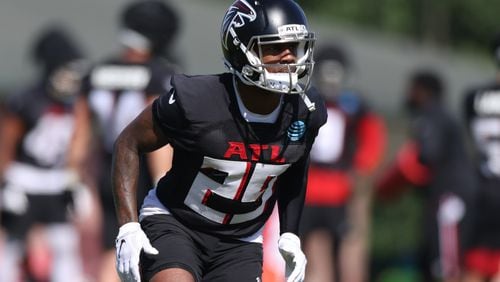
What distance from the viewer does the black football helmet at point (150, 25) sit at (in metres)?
9.45

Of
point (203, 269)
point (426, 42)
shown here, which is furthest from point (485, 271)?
point (426, 42)

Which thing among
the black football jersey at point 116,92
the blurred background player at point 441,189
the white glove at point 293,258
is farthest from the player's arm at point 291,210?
the blurred background player at point 441,189

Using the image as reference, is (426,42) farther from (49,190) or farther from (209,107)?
(209,107)

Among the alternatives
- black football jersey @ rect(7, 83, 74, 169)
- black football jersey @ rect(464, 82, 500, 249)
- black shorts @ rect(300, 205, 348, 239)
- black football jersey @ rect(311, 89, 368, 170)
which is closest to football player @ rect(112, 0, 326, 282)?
black football jersey @ rect(464, 82, 500, 249)

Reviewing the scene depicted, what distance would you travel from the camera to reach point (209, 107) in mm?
6035

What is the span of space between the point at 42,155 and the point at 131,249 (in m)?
5.66

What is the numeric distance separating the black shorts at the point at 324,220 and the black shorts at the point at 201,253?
5603 millimetres

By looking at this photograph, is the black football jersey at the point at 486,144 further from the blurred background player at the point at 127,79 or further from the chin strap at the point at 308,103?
the chin strap at the point at 308,103

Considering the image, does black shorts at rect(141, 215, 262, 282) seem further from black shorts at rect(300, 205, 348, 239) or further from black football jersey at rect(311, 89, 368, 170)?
black shorts at rect(300, 205, 348, 239)

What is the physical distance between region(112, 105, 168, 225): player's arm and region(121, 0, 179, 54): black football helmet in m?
3.35

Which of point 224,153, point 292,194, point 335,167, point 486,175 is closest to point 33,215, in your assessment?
point 335,167

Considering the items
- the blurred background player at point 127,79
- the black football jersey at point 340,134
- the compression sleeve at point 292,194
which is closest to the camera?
the compression sleeve at point 292,194

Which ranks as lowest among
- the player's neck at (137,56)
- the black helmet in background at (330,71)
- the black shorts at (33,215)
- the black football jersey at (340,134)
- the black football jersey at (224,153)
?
the black shorts at (33,215)

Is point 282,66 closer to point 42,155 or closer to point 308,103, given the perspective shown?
point 308,103
